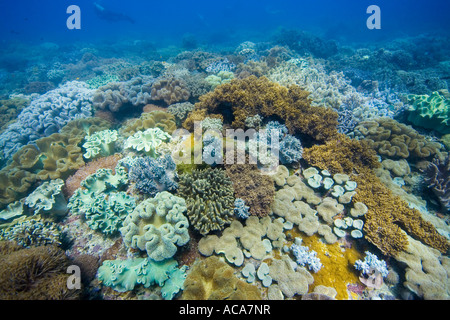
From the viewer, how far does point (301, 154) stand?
5.18 meters

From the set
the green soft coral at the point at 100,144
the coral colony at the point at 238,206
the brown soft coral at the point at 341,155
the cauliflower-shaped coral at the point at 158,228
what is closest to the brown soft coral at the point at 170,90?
the coral colony at the point at 238,206

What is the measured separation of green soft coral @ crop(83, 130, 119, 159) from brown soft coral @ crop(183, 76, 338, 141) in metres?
2.47

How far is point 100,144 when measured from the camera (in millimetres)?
5992

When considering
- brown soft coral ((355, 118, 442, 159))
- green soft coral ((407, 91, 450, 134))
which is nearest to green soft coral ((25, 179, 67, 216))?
brown soft coral ((355, 118, 442, 159))

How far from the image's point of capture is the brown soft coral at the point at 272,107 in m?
5.58

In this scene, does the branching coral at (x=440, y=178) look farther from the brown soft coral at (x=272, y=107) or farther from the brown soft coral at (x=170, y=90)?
the brown soft coral at (x=170, y=90)

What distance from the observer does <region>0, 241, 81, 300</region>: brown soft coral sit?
2.64 m

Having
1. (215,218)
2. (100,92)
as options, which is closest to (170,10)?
(100,92)

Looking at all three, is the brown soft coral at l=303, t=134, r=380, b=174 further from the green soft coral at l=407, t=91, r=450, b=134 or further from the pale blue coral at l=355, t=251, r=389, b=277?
the green soft coral at l=407, t=91, r=450, b=134

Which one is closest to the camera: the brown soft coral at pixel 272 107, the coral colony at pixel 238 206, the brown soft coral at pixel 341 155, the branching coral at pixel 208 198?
the coral colony at pixel 238 206

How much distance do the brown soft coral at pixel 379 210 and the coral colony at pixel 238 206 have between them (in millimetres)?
30

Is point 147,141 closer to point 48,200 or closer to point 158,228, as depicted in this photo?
point 48,200

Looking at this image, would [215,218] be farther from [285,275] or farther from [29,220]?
[29,220]

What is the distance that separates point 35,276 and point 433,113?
11.7 m
